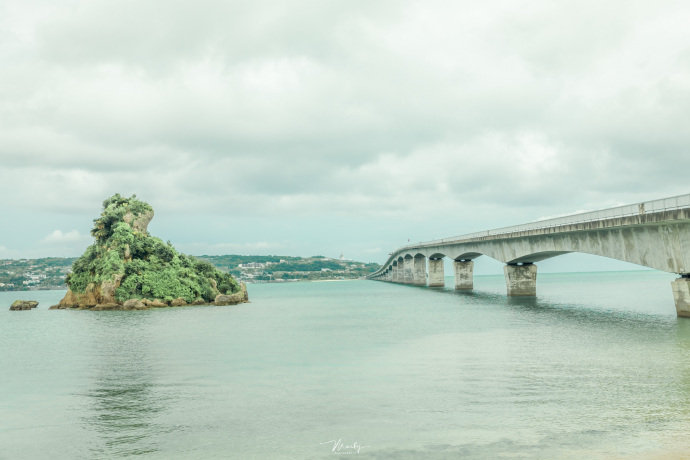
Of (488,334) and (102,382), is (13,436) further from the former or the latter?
(488,334)

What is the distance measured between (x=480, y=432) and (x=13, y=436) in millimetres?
13953

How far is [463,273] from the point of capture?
105 m

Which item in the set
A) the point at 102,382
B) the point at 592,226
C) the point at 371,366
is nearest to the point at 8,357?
the point at 102,382

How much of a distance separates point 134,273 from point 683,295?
71397 mm

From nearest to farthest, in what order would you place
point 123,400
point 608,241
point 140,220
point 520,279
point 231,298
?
point 123,400
point 608,241
point 520,279
point 231,298
point 140,220

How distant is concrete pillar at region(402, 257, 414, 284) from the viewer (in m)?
158

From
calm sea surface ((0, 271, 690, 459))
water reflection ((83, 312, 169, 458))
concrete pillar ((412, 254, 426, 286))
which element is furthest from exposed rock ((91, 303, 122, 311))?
concrete pillar ((412, 254, 426, 286))

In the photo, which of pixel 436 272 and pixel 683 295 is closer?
pixel 683 295

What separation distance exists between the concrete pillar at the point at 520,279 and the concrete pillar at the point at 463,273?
2480 centimetres

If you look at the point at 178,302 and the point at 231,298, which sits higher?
the point at 231,298

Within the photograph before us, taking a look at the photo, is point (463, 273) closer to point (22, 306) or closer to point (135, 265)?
point (135, 265)

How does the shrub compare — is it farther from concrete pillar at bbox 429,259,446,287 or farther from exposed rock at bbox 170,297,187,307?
concrete pillar at bbox 429,259,446,287

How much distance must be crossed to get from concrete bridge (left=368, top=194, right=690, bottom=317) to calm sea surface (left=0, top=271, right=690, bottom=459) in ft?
17.1

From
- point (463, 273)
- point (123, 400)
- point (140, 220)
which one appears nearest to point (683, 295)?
point (123, 400)
